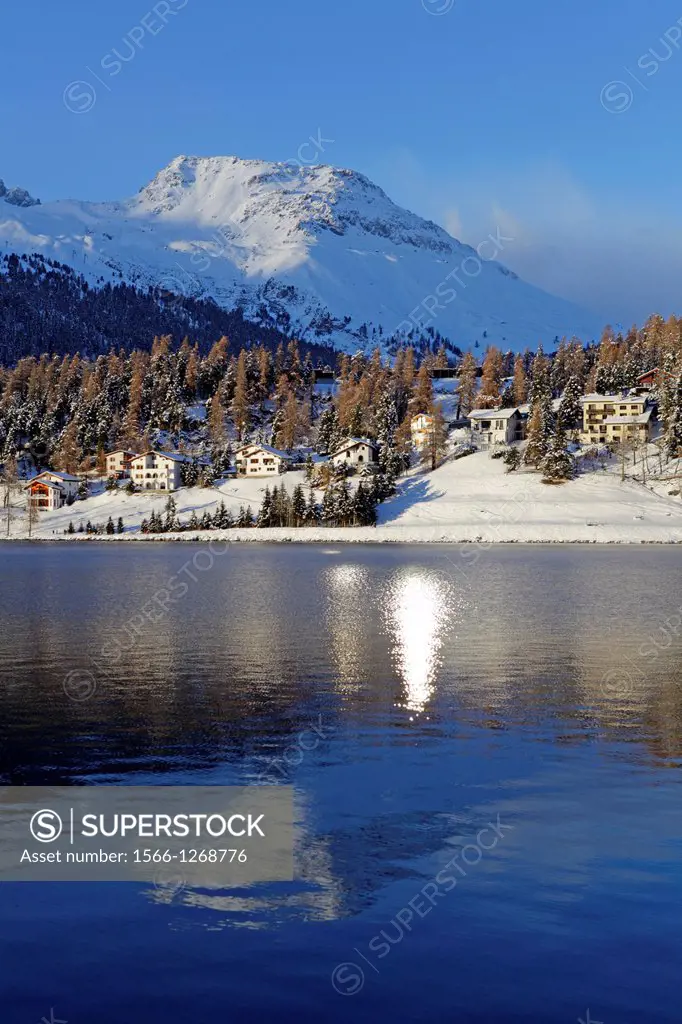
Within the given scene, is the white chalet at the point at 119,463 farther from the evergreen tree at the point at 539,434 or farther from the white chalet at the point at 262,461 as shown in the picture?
the evergreen tree at the point at 539,434

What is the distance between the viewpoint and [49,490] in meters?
147

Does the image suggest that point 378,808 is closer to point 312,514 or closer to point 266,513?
point 312,514

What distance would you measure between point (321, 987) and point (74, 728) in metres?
13.6

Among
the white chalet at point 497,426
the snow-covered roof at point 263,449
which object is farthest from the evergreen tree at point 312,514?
the white chalet at point 497,426

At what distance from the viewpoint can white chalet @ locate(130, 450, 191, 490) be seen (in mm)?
149375

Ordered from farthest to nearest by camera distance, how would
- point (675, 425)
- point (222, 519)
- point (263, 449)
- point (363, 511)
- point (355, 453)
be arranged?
point (263, 449), point (355, 453), point (675, 425), point (222, 519), point (363, 511)

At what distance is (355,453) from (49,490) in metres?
50.8

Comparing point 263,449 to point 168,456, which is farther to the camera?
point 263,449

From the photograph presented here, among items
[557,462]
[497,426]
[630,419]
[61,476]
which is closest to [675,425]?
[630,419]

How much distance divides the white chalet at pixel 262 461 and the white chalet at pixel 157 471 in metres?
10.6

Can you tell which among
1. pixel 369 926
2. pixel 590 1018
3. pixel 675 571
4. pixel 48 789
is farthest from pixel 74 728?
pixel 675 571

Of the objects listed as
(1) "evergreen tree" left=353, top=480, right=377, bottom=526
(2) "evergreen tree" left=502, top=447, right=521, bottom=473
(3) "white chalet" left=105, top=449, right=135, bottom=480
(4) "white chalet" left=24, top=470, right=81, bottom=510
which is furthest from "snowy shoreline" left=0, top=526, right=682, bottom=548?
(2) "evergreen tree" left=502, top=447, right=521, bottom=473

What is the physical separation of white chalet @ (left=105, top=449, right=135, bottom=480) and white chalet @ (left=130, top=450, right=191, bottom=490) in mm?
6198

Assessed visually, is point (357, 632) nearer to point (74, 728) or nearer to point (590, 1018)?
point (74, 728)
